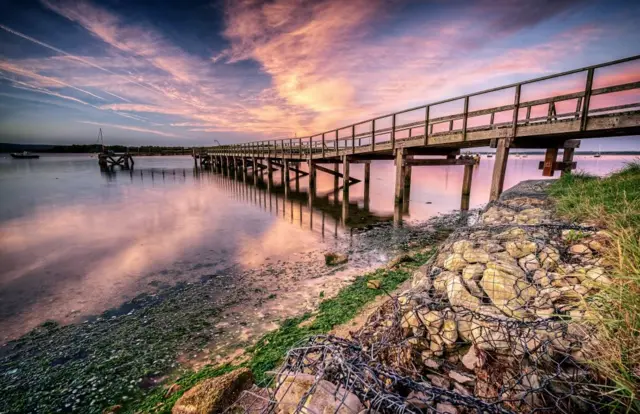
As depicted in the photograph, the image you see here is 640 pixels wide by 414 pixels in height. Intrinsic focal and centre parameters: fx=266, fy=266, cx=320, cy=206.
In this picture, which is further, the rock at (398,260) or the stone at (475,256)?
the rock at (398,260)

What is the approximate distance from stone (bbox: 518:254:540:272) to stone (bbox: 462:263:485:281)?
1.92 feet

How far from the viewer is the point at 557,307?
299cm

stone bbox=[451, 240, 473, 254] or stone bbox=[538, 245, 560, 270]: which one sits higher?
stone bbox=[538, 245, 560, 270]

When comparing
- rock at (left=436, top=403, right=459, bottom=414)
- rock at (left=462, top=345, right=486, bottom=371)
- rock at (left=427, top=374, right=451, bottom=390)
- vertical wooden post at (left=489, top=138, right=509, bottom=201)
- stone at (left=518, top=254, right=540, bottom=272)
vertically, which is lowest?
rock at (left=427, top=374, right=451, bottom=390)

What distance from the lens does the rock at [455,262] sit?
13.2ft

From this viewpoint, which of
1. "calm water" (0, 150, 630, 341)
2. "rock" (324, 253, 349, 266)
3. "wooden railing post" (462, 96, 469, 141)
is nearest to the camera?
"calm water" (0, 150, 630, 341)

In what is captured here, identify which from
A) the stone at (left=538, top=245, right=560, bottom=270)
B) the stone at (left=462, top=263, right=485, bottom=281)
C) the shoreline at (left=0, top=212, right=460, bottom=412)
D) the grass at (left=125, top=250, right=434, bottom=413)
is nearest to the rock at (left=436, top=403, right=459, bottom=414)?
the grass at (left=125, top=250, right=434, bottom=413)

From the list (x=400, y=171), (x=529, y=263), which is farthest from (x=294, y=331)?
(x=400, y=171)

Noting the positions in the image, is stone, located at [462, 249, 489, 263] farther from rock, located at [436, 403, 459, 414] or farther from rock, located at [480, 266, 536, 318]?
rock, located at [436, 403, 459, 414]

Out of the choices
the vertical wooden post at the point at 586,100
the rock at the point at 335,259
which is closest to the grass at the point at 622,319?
the vertical wooden post at the point at 586,100

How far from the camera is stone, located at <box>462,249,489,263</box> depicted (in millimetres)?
3982

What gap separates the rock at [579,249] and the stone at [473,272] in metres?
1.28

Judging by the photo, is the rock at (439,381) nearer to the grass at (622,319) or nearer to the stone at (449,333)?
the stone at (449,333)

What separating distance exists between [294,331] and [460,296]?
9.35 feet
